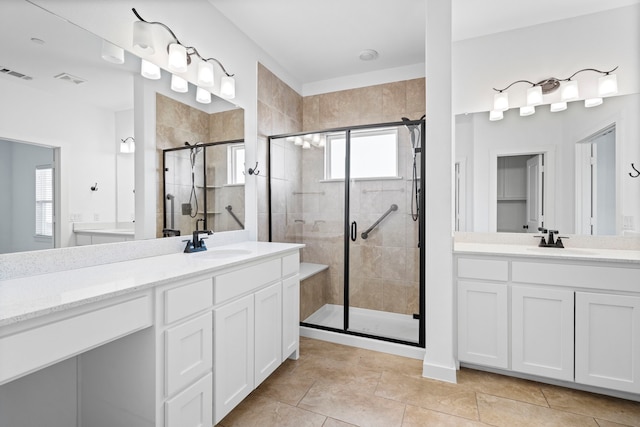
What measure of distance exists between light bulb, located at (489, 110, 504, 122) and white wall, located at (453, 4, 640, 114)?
59 mm

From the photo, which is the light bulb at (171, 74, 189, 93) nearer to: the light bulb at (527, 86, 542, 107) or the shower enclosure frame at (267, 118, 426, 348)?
the shower enclosure frame at (267, 118, 426, 348)

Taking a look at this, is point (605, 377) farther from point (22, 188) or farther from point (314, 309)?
point (22, 188)

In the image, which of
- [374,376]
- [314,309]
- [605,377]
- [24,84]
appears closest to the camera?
[24,84]

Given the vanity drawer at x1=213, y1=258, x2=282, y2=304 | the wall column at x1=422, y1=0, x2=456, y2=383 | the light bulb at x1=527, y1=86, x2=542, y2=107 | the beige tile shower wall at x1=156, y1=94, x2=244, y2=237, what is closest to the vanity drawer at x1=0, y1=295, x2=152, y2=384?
the vanity drawer at x1=213, y1=258, x2=282, y2=304

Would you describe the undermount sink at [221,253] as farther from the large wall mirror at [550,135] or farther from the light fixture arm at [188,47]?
the large wall mirror at [550,135]

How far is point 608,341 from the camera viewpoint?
5.95 feet

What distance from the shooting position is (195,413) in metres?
1.38

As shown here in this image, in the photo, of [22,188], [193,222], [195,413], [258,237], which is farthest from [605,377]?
[22,188]

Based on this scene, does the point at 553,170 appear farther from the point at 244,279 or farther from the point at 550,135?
the point at 244,279

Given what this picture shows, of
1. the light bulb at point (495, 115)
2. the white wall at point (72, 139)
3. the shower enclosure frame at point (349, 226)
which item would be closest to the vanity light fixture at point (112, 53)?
the white wall at point (72, 139)

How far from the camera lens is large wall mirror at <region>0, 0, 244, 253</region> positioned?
1.28m

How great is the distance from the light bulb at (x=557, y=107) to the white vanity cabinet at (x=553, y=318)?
1.23 metres

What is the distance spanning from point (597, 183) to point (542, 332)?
121cm

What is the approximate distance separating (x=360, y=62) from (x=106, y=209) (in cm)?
269
